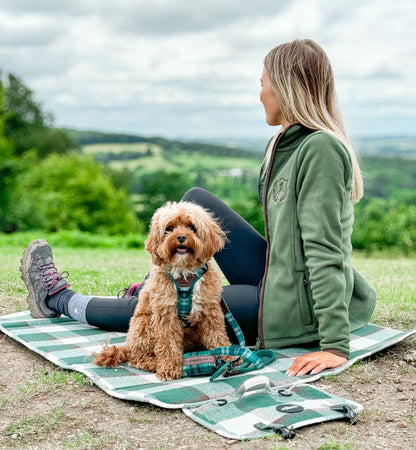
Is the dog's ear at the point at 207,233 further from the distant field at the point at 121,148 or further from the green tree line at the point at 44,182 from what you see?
the distant field at the point at 121,148

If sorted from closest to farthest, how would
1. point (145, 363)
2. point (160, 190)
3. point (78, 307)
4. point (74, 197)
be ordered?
point (145, 363)
point (78, 307)
point (160, 190)
point (74, 197)

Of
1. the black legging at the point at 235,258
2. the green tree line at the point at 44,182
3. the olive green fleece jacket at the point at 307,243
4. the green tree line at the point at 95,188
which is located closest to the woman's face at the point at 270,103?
the olive green fleece jacket at the point at 307,243

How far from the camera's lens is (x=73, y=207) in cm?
5119

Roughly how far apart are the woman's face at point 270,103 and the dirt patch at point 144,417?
1868mm

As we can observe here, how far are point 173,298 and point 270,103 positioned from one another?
1584 mm

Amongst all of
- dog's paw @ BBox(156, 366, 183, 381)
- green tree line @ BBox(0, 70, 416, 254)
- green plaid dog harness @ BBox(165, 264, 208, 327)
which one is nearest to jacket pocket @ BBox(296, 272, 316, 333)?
green plaid dog harness @ BBox(165, 264, 208, 327)

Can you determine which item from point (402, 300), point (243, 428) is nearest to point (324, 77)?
point (243, 428)

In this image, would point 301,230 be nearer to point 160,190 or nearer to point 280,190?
point 280,190

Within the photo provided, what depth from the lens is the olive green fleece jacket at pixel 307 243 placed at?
3.62m

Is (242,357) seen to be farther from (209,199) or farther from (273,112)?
(273,112)

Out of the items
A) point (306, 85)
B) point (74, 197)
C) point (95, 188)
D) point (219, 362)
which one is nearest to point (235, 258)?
point (219, 362)

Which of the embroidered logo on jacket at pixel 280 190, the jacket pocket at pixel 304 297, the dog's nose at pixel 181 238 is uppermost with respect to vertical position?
the embroidered logo on jacket at pixel 280 190

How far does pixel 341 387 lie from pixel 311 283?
694 millimetres

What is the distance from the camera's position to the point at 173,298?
11.9 ft
